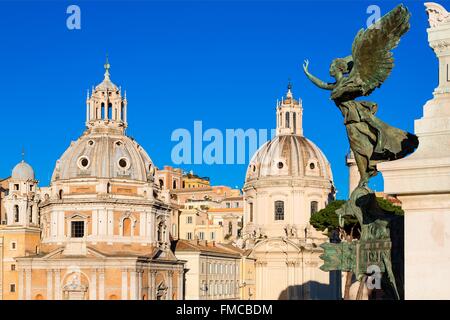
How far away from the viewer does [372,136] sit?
12781 mm

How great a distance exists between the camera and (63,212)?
81.3m

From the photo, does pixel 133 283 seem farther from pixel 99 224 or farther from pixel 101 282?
pixel 99 224

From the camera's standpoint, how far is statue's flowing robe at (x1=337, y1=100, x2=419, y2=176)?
12305mm

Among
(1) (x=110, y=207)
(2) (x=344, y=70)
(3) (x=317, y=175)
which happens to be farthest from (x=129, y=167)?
(2) (x=344, y=70)

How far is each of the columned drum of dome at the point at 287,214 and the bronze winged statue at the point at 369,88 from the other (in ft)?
287

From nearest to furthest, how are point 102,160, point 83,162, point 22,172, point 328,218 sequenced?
point 102,160 < point 83,162 < point 328,218 < point 22,172

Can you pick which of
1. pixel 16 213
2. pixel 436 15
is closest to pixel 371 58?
pixel 436 15

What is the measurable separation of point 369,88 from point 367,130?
1.80ft

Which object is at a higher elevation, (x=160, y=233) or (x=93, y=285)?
(x=160, y=233)

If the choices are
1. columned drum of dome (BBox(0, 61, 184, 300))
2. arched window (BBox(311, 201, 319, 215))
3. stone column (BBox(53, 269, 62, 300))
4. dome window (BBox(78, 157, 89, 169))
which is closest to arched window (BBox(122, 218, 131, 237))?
columned drum of dome (BBox(0, 61, 184, 300))

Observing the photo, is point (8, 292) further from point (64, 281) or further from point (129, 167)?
point (129, 167)

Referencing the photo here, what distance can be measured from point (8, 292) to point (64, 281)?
6986 mm

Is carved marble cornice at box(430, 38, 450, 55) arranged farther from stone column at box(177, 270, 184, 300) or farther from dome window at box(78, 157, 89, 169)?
stone column at box(177, 270, 184, 300)

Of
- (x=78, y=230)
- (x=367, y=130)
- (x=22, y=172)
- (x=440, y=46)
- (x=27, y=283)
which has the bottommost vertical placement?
(x=27, y=283)
